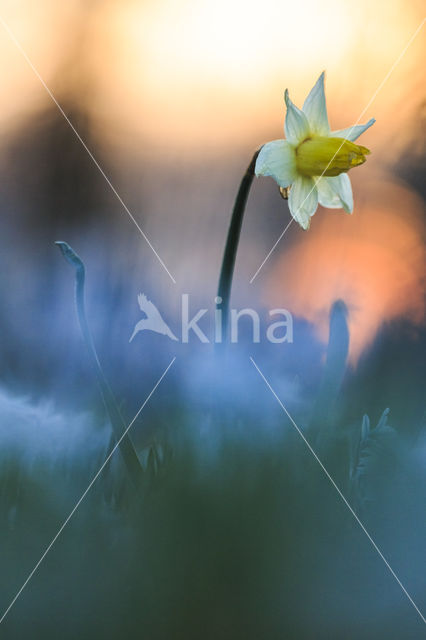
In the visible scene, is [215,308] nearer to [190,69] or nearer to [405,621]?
[190,69]

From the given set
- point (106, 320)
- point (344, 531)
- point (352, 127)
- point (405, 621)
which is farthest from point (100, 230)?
point (405, 621)

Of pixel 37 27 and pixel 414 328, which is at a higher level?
pixel 37 27

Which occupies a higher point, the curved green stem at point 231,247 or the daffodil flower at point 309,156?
the daffodil flower at point 309,156

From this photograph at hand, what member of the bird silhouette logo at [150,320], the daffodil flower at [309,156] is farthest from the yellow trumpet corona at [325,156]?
the bird silhouette logo at [150,320]

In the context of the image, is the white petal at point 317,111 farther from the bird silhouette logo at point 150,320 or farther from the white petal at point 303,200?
the bird silhouette logo at point 150,320

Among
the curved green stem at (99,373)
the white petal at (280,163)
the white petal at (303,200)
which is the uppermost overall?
the white petal at (280,163)

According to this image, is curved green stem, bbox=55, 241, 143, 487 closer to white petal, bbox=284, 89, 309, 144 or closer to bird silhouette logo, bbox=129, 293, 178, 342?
bird silhouette logo, bbox=129, 293, 178, 342

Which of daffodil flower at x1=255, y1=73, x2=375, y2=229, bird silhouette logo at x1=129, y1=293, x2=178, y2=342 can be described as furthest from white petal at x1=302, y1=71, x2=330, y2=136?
bird silhouette logo at x1=129, y1=293, x2=178, y2=342
